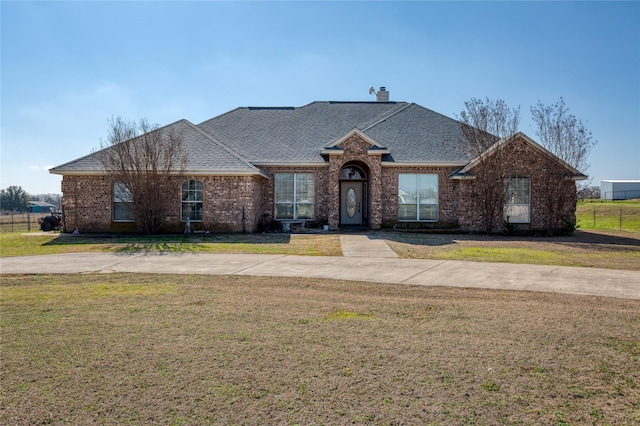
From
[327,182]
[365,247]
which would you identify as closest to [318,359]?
[365,247]

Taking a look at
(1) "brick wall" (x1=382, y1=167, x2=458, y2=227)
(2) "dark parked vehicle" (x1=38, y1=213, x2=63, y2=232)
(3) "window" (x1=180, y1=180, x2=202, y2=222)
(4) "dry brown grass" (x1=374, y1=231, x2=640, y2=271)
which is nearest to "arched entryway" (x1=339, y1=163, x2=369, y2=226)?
(1) "brick wall" (x1=382, y1=167, x2=458, y2=227)

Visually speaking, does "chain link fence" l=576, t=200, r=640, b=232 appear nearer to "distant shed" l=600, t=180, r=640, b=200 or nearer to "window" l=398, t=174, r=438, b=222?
"window" l=398, t=174, r=438, b=222

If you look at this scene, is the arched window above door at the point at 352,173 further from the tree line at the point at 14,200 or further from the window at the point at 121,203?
the tree line at the point at 14,200

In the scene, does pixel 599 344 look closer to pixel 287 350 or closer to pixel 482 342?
pixel 482 342

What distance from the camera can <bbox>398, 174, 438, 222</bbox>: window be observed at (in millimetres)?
21719

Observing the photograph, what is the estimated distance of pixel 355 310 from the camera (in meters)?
6.95

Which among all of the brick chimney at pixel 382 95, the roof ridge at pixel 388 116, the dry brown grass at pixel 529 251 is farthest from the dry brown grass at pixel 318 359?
the brick chimney at pixel 382 95

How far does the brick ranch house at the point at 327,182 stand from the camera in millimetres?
19859

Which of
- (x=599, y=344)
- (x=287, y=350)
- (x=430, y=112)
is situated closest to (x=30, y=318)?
(x=287, y=350)

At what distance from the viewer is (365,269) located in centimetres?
1073

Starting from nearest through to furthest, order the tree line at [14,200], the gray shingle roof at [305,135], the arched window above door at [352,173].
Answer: the gray shingle roof at [305,135]
the arched window above door at [352,173]
the tree line at [14,200]

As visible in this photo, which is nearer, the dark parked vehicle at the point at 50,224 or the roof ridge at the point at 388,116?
the dark parked vehicle at the point at 50,224

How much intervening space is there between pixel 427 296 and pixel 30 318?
630cm

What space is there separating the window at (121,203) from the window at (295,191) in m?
6.67
